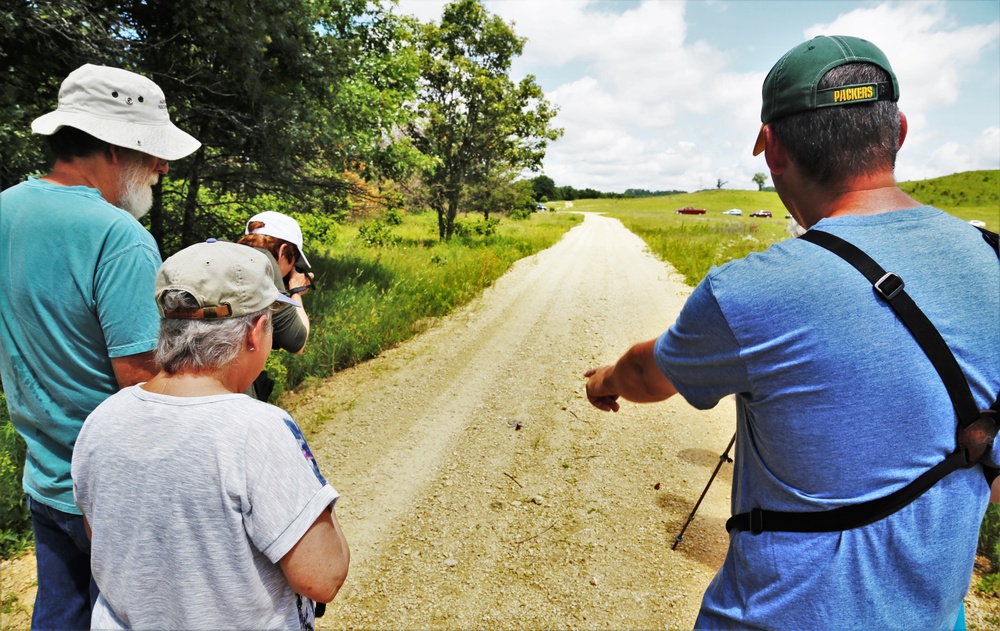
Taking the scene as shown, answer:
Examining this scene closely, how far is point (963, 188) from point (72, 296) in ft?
390

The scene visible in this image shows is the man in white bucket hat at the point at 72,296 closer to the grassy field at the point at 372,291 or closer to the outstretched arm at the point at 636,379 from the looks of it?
the outstretched arm at the point at 636,379

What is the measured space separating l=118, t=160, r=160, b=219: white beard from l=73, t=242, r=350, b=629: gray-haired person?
0.74 m

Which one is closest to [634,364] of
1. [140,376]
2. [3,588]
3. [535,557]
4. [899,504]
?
[899,504]

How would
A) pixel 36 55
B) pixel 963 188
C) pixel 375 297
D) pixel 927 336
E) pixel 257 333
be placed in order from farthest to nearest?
1. pixel 963 188
2. pixel 375 297
3. pixel 36 55
4. pixel 257 333
5. pixel 927 336

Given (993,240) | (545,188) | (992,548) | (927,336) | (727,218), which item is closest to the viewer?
(927,336)

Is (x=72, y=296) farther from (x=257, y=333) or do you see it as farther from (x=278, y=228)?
(x=278, y=228)

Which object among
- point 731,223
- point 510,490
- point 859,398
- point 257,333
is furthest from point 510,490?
point 731,223

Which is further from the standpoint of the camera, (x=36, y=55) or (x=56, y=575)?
(x=36, y=55)

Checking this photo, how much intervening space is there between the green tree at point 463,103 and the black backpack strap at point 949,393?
17177mm

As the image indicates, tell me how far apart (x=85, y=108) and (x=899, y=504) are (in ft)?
8.68

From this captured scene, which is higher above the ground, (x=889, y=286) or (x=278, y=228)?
(x=889, y=286)

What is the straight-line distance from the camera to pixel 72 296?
169 centimetres

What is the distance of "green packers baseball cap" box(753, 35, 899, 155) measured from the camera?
1226 mm

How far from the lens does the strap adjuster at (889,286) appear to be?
3.51ft
